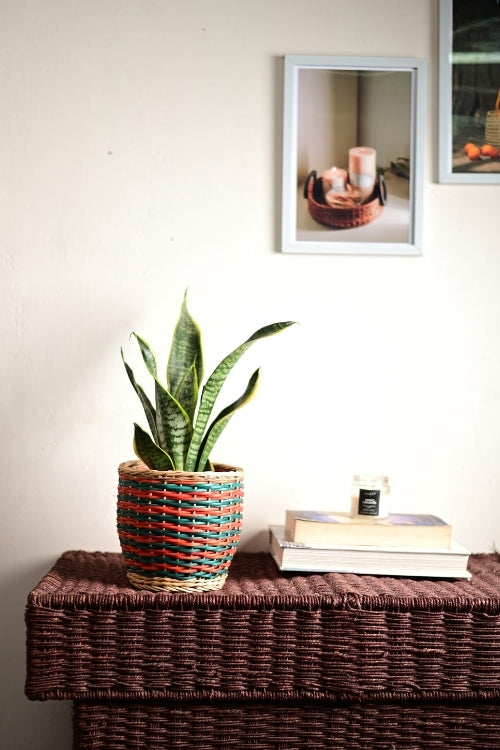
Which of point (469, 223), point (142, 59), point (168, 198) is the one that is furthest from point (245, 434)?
point (142, 59)

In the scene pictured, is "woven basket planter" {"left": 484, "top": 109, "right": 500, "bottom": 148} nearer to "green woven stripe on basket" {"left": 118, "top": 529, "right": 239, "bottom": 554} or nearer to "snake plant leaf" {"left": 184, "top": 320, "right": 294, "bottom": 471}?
"snake plant leaf" {"left": 184, "top": 320, "right": 294, "bottom": 471}

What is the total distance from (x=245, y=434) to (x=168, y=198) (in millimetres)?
475

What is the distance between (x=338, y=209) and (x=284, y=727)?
3.01 ft

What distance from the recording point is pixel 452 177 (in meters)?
1.60

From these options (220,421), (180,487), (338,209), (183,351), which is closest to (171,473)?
(180,487)

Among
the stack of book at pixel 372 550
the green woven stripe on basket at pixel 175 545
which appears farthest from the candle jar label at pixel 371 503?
the green woven stripe on basket at pixel 175 545

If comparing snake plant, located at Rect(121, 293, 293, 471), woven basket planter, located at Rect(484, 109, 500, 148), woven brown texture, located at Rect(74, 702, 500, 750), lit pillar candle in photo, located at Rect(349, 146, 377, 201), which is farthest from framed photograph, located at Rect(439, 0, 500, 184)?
woven brown texture, located at Rect(74, 702, 500, 750)

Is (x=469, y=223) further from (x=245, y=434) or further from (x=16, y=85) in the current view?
(x=16, y=85)

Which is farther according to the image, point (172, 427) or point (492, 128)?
point (492, 128)

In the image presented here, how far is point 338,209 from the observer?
1589mm

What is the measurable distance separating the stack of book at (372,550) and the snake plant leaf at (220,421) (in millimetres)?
189

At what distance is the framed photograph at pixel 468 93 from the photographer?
62.9 inches

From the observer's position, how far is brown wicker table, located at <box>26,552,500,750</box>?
1.24 metres

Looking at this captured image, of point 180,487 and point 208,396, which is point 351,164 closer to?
point 208,396
